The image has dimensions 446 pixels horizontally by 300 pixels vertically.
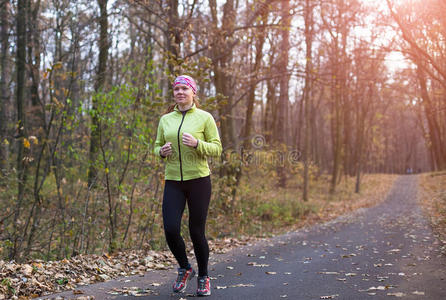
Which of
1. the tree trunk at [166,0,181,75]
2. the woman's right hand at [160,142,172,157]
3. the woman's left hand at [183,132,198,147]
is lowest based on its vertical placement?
the woman's right hand at [160,142,172,157]

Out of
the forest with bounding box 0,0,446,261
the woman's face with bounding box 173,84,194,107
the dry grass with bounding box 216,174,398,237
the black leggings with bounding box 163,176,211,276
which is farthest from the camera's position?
the dry grass with bounding box 216,174,398,237

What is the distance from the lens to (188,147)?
4.25 m

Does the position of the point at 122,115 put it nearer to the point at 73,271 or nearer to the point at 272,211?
the point at 73,271

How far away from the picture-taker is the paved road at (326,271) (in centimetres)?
459

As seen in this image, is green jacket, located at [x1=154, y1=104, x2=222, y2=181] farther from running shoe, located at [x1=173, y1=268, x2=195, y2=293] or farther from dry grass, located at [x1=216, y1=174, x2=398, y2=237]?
dry grass, located at [x1=216, y1=174, x2=398, y2=237]

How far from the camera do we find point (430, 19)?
10781mm

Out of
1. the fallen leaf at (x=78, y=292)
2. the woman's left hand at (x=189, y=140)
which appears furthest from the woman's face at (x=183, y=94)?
the fallen leaf at (x=78, y=292)

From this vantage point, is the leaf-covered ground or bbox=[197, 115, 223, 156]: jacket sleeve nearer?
bbox=[197, 115, 223, 156]: jacket sleeve

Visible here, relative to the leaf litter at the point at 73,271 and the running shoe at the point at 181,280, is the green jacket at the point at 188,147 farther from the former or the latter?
the leaf litter at the point at 73,271

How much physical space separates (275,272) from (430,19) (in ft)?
27.6

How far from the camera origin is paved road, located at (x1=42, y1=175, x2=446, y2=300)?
4.59 meters

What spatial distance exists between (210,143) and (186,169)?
366 millimetres

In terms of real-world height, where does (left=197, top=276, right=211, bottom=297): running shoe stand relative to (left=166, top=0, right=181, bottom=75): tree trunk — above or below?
below

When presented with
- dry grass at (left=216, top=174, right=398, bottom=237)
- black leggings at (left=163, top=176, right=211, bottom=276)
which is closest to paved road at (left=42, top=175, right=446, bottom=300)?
black leggings at (left=163, top=176, right=211, bottom=276)
